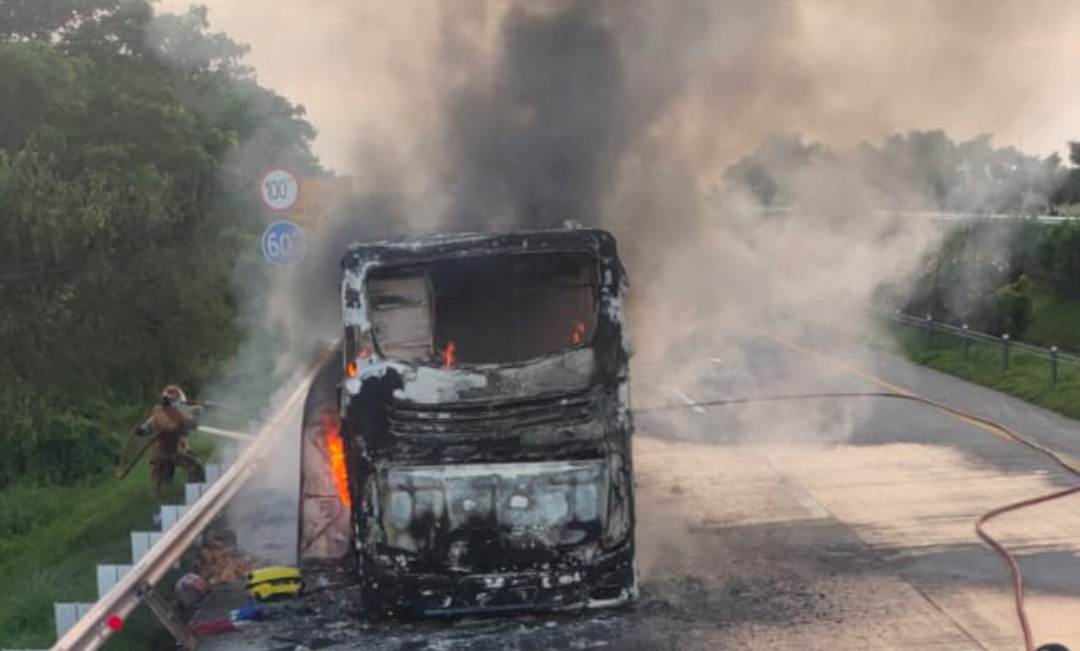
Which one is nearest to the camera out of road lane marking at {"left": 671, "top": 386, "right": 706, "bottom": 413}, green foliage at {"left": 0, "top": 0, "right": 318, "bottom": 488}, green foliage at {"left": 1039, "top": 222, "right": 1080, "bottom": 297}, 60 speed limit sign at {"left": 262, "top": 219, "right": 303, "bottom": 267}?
green foliage at {"left": 0, "top": 0, "right": 318, "bottom": 488}

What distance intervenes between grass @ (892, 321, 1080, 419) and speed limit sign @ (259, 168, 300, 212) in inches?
398

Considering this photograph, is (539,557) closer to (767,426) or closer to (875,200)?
(767,426)

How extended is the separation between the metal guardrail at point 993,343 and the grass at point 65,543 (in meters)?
11.8

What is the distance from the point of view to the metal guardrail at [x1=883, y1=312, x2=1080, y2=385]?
18.4 m

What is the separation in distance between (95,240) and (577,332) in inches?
347

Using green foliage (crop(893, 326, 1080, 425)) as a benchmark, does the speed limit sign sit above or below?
above

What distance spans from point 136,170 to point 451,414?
35.6 ft

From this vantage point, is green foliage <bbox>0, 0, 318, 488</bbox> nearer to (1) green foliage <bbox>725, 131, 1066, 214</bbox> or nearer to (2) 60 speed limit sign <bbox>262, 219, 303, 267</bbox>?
(2) 60 speed limit sign <bbox>262, 219, 303, 267</bbox>

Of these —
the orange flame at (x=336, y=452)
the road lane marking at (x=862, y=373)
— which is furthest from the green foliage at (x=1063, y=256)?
the orange flame at (x=336, y=452)

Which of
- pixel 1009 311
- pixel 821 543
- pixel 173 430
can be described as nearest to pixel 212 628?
pixel 173 430

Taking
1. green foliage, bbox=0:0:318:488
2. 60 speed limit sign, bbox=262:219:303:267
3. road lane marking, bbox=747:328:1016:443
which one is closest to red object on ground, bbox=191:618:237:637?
green foliage, bbox=0:0:318:488

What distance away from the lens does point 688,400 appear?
1877 centimetres

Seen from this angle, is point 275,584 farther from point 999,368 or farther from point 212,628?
point 999,368

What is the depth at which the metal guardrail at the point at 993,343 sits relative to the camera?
18391mm
